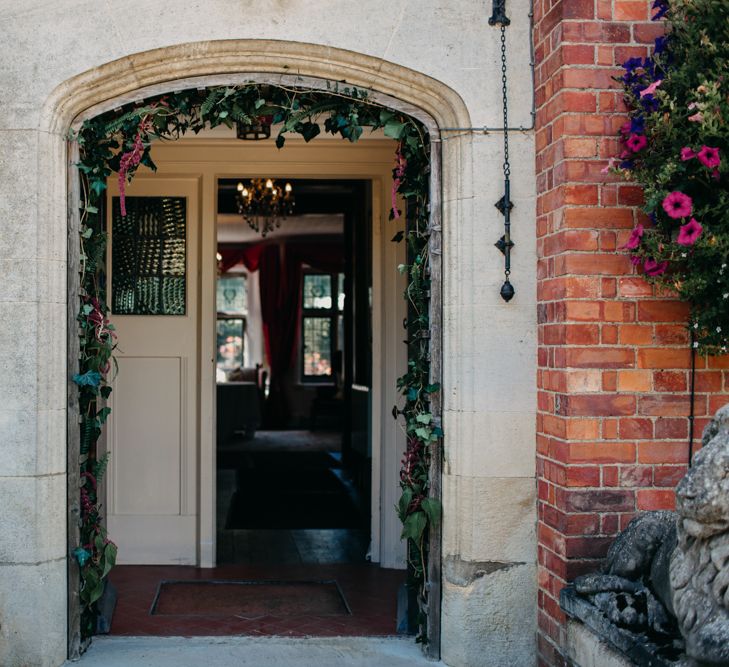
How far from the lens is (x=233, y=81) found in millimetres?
4434

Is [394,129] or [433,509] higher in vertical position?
[394,129]

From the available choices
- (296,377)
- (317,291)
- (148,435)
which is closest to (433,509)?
(148,435)

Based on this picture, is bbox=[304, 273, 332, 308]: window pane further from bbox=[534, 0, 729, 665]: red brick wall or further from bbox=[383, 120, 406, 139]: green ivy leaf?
bbox=[534, 0, 729, 665]: red brick wall

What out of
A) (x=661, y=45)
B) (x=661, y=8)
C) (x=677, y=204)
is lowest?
Result: (x=677, y=204)

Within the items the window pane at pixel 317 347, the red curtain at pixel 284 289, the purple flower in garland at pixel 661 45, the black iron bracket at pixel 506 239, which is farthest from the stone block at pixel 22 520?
the window pane at pixel 317 347

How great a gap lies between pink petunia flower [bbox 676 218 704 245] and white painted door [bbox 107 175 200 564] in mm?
3665

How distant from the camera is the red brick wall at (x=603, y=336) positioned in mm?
3996

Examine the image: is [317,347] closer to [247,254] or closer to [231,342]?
[231,342]

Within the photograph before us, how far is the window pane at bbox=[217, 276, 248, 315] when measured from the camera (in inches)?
705

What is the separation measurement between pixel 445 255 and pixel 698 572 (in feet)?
6.29

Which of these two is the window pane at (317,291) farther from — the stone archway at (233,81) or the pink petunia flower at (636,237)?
the pink petunia flower at (636,237)

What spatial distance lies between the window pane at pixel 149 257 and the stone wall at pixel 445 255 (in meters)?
2.01

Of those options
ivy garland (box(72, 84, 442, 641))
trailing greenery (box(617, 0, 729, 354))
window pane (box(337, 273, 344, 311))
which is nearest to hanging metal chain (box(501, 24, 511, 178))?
ivy garland (box(72, 84, 442, 641))

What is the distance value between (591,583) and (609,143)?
1.77 metres
